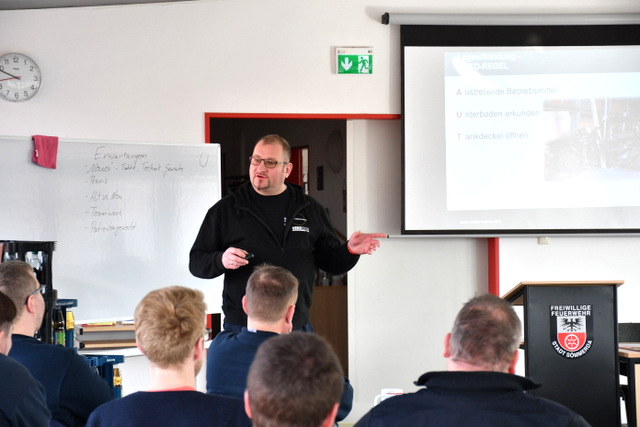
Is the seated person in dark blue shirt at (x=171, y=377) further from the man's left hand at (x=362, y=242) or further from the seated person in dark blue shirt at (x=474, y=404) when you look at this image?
the man's left hand at (x=362, y=242)

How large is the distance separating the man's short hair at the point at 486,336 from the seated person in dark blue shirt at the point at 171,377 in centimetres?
55

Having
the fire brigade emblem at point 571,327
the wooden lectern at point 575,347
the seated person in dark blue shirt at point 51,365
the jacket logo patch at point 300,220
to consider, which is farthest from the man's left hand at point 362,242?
the seated person in dark blue shirt at point 51,365

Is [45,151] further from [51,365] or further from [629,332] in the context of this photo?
[629,332]

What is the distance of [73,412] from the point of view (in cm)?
255

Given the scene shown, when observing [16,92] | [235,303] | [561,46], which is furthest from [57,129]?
[561,46]

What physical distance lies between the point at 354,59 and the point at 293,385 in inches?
183

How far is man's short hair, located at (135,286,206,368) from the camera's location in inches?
72.2

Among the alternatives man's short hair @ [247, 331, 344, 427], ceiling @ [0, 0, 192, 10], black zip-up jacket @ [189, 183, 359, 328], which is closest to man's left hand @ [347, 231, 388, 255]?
black zip-up jacket @ [189, 183, 359, 328]

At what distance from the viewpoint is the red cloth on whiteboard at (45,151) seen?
443 centimetres

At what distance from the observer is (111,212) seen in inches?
186

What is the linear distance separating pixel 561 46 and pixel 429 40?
0.97 metres

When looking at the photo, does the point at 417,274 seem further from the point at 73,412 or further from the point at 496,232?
the point at 73,412

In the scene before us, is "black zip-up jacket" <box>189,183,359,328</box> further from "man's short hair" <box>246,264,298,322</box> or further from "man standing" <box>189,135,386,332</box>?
"man's short hair" <box>246,264,298,322</box>

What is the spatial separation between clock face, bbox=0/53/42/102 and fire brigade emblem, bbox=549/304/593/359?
149 inches
